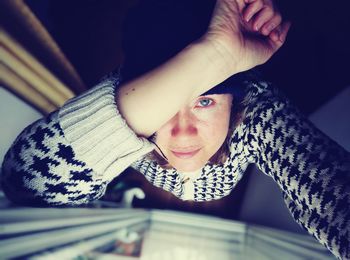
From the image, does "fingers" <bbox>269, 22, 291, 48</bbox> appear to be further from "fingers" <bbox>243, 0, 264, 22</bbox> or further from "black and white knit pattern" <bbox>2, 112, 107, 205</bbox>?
"black and white knit pattern" <bbox>2, 112, 107, 205</bbox>

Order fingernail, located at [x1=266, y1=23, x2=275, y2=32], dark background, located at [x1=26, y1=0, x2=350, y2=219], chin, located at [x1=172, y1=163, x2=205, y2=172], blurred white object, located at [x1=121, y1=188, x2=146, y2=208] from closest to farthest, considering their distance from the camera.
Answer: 1. fingernail, located at [x1=266, y1=23, x2=275, y2=32]
2. chin, located at [x1=172, y1=163, x2=205, y2=172]
3. dark background, located at [x1=26, y1=0, x2=350, y2=219]
4. blurred white object, located at [x1=121, y1=188, x2=146, y2=208]

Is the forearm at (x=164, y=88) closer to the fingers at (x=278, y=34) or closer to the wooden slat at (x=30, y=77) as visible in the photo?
the fingers at (x=278, y=34)

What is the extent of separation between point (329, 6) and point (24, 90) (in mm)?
1286

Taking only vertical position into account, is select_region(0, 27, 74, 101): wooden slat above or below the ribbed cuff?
above

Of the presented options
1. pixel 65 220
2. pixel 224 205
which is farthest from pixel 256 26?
pixel 224 205

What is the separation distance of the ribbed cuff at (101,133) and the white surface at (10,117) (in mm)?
422

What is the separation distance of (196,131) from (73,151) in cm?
39

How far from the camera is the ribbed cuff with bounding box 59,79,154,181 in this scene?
2.03 ft

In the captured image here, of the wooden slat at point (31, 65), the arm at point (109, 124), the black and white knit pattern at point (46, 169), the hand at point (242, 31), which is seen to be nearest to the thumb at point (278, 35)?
the hand at point (242, 31)

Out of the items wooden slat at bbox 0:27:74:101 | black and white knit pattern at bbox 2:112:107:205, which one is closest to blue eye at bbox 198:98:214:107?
black and white knit pattern at bbox 2:112:107:205

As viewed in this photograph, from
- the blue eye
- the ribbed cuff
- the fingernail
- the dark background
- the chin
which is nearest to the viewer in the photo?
the ribbed cuff

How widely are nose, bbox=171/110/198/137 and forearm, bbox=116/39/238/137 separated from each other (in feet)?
0.69

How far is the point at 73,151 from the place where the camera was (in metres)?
0.65

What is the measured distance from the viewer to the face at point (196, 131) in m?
0.87
